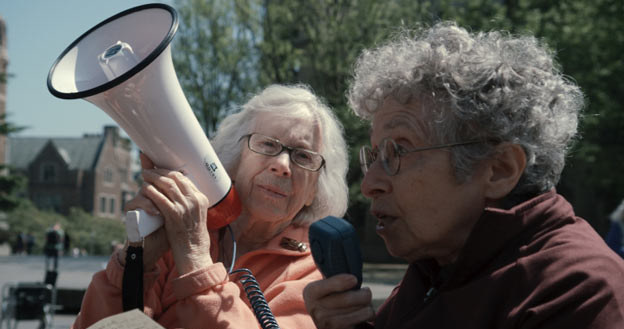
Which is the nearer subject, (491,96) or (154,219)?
(491,96)

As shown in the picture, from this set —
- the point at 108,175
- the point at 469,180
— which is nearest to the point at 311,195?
the point at 469,180

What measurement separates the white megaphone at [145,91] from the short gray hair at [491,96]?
31.4 inches

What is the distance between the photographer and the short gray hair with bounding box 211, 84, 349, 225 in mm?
2994

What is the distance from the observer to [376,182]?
1873 mm

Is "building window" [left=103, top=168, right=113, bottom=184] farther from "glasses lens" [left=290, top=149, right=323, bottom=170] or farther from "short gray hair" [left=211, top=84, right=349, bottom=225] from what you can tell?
"glasses lens" [left=290, top=149, right=323, bottom=170]

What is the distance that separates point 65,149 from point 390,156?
238 feet

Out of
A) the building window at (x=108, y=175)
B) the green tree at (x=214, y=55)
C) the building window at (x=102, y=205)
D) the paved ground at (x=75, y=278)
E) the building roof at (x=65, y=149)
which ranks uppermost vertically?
the green tree at (x=214, y=55)

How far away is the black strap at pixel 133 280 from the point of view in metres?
2.29

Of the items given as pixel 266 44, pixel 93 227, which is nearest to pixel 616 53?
pixel 266 44

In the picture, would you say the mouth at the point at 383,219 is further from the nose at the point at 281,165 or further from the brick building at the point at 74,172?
the brick building at the point at 74,172

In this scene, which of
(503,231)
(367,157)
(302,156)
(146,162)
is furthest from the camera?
(302,156)

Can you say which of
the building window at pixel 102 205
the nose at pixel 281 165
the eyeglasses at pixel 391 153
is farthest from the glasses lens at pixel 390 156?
the building window at pixel 102 205

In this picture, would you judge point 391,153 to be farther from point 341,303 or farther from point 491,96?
point 341,303

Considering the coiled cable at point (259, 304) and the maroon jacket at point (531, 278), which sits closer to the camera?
the maroon jacket at point (531, 278)
